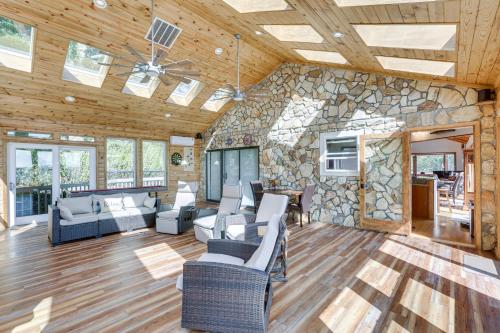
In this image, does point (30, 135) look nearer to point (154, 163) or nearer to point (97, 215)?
point (97, 215)

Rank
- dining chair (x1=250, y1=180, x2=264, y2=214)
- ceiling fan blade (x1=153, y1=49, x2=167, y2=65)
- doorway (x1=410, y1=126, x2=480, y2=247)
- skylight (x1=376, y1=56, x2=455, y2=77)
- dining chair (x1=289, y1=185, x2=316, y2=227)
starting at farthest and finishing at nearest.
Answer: dining chair (x1=250, y1=180, x2=264, y2=214) < dining chair (x1=289, y1=185, x2=316, y2=227) < doorway (x1=410, y1=126, x2=480, y2=247) < skylight (x1=376, y1=56, x2=455, y2=77) < ceiling fan blade (x1=153, y1=49, x2=167, y2=65)

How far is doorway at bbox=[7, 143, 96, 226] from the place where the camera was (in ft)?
19.7

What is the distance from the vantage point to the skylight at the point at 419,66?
3967mm

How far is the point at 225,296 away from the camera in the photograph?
203 centimetres

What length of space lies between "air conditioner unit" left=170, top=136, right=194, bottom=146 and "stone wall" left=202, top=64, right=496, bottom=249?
184cm

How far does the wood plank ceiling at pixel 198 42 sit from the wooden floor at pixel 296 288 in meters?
2.76

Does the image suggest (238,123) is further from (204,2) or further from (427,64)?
(427,64)

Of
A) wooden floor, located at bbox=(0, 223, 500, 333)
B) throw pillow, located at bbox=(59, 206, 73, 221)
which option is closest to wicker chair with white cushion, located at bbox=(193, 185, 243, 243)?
wooden floor, located at bbox=(0, 223, 500, 333)

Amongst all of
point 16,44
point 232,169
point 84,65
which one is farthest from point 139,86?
point 232,169

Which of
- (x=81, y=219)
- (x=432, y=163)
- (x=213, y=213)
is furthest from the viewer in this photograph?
(x=432, y=163)

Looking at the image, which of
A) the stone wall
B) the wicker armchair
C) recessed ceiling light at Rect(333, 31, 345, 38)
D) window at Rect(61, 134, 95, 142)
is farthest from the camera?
window at Rect(61, 134, 95, 142)

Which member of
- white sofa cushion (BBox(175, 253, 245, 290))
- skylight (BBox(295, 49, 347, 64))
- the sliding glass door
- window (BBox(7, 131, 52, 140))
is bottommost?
white sofa cushion (BBox(175, 253, 245, 290))

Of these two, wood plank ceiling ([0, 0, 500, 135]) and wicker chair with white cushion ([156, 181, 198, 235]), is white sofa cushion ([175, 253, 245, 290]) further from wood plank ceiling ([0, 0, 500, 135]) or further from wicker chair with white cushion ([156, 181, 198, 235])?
wood plank ceiling ([0, 0, 500, 135])

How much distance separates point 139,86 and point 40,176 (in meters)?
3.41
